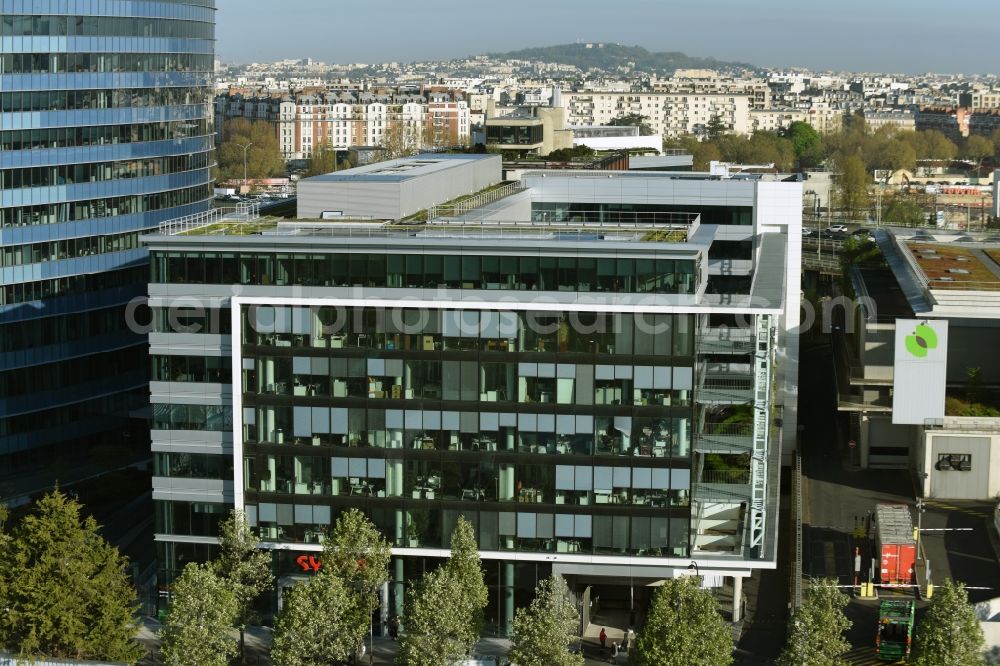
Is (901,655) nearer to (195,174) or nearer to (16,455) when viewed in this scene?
(16,455)

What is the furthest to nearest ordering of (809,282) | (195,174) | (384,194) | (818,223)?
(818,223), (809,282), (195,174), (384,194)

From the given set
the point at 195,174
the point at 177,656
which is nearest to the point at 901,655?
the point at 177,656

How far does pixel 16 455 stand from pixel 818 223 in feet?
301

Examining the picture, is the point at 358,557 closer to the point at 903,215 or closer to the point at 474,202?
the point at 474,202

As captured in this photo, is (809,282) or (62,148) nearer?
(62,148)

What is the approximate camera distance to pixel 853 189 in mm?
151125

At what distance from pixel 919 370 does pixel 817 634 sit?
1904cm

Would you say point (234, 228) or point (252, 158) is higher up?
point (234, 228)

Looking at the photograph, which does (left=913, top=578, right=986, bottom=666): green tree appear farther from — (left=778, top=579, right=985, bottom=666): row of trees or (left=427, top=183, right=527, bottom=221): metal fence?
(left=427, top=183, right=527, bottom=221): metal fence

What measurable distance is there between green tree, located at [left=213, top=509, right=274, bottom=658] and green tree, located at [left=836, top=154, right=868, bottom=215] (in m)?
113

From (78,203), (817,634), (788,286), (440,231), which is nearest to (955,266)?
(788,286)

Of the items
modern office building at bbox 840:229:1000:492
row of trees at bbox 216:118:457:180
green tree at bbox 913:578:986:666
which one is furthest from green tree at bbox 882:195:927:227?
green tree at bbox 913:578:986:666

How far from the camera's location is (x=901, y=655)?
42094mm

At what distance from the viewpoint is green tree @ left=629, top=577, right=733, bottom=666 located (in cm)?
Result: 3831
